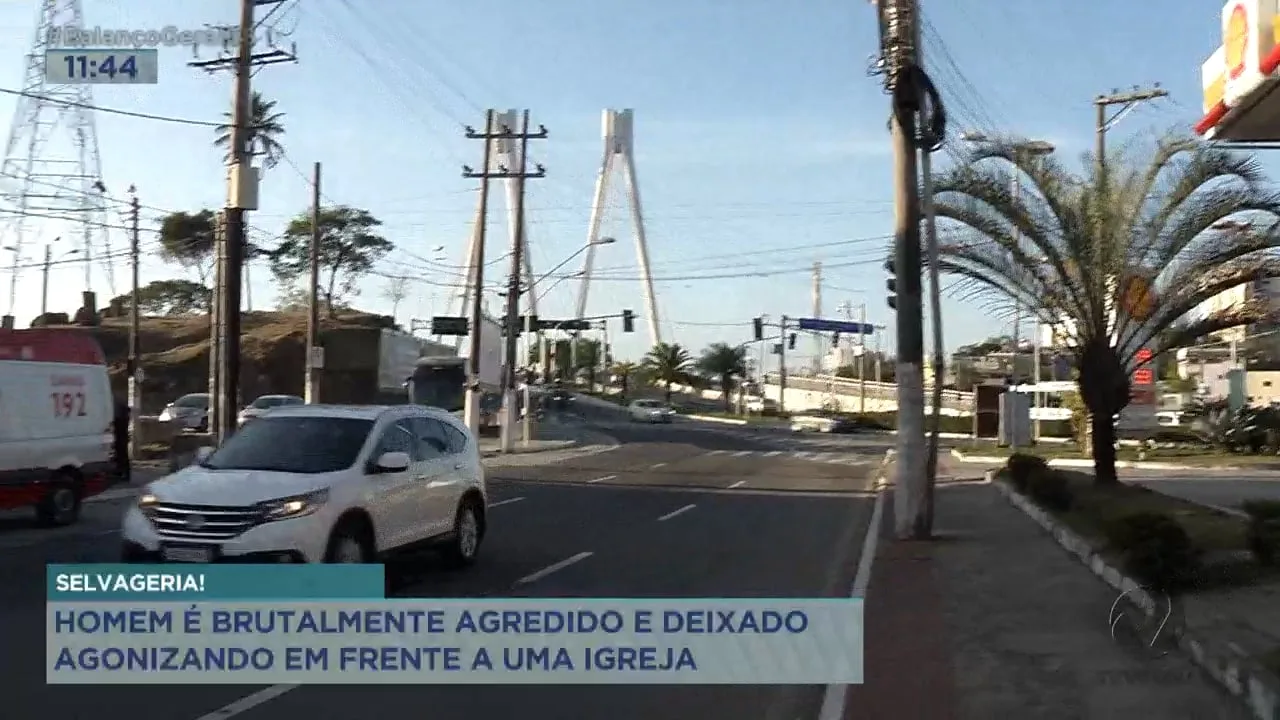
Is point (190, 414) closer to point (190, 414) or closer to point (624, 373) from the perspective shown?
point (190, 414)

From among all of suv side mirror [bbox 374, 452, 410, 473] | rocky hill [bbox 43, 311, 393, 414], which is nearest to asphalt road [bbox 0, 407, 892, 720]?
suv side mirror [bbox 374, 452, 410, 473]

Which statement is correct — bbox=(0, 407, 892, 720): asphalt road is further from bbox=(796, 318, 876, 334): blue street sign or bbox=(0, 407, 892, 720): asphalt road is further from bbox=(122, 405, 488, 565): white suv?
bbox=(796, 318, 876, 334): blue street sign

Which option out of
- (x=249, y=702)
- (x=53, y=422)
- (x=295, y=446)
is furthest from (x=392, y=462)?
(x=53, y=422)

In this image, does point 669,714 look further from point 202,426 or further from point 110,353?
point 110,353

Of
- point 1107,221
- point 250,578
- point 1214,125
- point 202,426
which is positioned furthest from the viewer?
point 202,426

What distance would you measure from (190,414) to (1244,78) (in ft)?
129

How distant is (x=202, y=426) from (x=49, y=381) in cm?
2695

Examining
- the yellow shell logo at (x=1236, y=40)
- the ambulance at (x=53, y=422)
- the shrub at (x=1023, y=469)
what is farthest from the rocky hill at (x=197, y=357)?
the yellow shell logo at (x=1236, y=40)

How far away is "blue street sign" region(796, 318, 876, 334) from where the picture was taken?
76.8 meters

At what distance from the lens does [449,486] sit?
1273 cm

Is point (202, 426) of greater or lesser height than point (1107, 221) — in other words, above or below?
below

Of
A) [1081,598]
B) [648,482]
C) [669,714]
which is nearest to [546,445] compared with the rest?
[648,482]

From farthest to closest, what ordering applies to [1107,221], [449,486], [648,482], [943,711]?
[648,482], [1107,221], [449,486], [943,711]

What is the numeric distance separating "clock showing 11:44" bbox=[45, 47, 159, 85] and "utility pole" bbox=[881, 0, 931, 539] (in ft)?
57.5
